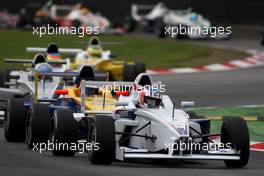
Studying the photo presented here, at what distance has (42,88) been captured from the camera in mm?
18641

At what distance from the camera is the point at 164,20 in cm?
5097

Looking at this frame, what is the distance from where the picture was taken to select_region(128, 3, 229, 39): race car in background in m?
48.4

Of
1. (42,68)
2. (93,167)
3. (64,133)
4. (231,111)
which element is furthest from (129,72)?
(93,167)

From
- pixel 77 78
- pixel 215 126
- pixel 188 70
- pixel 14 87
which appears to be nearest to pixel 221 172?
pixel 77 78

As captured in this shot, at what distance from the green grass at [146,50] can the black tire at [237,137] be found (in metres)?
20.2

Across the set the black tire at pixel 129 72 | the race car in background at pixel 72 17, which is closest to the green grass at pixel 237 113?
the black tire at pixel 129 72

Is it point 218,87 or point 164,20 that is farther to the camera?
point 164,20

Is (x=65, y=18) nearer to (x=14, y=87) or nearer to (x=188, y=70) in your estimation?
(x=188, y=70)

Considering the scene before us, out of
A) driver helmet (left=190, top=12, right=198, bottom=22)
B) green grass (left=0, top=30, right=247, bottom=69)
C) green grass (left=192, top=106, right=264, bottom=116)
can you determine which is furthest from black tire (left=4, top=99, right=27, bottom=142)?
driver helmet (left=190, top=12, right=198, bottom=22)

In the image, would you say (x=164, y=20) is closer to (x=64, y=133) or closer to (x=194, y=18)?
(x=194, y=18)

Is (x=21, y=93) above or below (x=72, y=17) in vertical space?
below

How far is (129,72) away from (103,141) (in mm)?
12259

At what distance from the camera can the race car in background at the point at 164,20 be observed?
4842 cm

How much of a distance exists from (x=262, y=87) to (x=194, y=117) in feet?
41.6
